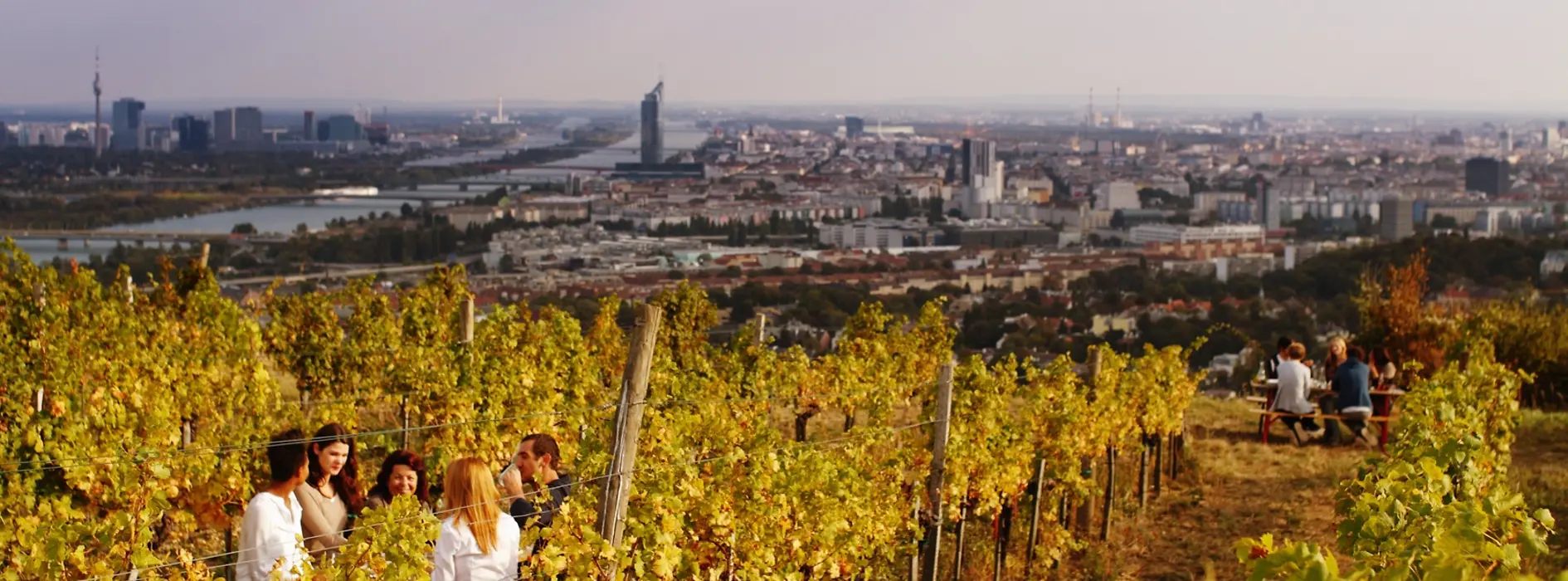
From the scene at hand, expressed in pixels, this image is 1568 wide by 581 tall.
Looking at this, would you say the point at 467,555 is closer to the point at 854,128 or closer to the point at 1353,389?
the point at 1353,389

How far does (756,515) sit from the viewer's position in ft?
14.9

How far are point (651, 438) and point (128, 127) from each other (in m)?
99.0

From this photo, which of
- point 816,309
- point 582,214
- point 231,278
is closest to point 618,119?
point 582,214

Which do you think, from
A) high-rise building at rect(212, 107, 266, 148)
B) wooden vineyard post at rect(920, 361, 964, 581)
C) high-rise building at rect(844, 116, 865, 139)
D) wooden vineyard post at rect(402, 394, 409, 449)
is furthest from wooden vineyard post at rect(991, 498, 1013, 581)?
high-rise building at rect(844, 116, 865, 139)

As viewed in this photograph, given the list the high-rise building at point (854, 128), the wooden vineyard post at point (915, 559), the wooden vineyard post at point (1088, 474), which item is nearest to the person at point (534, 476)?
the wooden vineyard post at point (915, 559)

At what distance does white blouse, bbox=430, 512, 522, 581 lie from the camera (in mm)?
3986

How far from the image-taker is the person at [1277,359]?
8.98 metres

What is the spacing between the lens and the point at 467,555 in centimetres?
401

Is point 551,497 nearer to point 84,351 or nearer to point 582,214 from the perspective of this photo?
point 84,351

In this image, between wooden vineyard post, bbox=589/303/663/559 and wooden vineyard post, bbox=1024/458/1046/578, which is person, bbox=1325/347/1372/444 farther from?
wooden vineyard post, bbox=589/303/663/559

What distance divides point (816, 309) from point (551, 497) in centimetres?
2389

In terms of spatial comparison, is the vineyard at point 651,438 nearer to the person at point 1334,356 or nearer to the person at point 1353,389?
the person at point 1353,389

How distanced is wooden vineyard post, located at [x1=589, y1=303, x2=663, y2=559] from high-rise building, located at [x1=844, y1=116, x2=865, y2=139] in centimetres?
12176

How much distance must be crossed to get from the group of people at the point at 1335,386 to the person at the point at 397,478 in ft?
17.8
